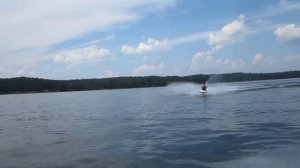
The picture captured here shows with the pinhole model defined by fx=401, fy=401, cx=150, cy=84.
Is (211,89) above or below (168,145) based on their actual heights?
above

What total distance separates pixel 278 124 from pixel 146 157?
1200 cm

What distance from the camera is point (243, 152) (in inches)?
719

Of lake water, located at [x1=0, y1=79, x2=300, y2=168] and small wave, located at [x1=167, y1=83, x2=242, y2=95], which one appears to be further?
small wave, located at [x1=167, y1=83, x2=242, y2=95]

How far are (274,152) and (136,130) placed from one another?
A: 41.3 feet

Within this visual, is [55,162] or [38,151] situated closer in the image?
[55,162]

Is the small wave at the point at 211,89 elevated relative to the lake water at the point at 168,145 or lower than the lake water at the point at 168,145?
elevated

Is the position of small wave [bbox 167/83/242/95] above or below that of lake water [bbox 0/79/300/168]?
above

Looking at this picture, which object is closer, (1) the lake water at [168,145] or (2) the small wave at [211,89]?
(1) the lake water at [168,145]

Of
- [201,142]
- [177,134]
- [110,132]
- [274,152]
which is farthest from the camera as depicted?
[110,132]

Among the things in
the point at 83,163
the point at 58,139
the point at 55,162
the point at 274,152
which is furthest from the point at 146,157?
the point at 58,139

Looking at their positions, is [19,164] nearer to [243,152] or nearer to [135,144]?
[135,144]

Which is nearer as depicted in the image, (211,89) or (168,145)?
(168,145)

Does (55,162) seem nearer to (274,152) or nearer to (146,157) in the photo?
(146,157)

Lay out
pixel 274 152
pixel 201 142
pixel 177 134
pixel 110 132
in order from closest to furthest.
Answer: pixel 274 152 → pixel 201 142 → pixel 177 134 → pixel 110 132
